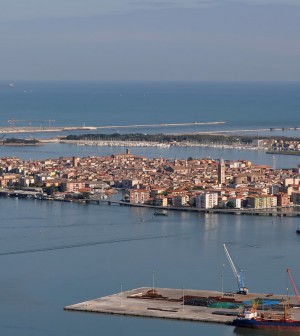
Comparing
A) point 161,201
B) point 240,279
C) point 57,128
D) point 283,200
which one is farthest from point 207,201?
point 57,128

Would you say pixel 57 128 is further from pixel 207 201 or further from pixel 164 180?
pixel 207 201

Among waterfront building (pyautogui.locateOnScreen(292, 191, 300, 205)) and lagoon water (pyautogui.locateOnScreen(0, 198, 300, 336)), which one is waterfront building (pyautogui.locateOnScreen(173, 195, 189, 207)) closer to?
lagoon water (pyautogui.locateOnScreen(0, 198, 300, 336))

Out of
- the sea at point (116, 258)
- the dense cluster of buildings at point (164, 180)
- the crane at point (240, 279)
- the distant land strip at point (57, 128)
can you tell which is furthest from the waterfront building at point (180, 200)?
the distant land strip at point (57, 128)

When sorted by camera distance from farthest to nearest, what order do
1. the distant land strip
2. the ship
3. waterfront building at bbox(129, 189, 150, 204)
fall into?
1. the distant land strip
2. waterfront building at bbox(129, 189, 150, 204)
3. the ship

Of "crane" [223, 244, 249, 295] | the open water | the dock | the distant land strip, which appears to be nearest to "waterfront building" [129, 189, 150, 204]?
"crane" [223, 244, 249, 295]

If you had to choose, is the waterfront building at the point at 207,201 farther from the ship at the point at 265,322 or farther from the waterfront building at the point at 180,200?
the ship at the point at 265,322

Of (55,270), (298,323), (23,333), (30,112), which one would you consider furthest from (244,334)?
(30,112)
